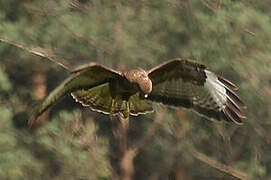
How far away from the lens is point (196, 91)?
5.97m

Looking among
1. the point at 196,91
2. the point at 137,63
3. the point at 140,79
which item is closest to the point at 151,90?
the point at 140,79

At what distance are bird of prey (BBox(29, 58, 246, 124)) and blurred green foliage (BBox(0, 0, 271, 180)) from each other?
11.7ft

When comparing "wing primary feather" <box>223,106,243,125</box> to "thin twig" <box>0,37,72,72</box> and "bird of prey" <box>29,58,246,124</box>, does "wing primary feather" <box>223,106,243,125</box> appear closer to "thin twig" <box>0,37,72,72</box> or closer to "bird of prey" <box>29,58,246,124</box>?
"bird of prey" <box>29,58,246,124</box>

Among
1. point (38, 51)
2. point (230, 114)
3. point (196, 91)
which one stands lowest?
point (230, 114)

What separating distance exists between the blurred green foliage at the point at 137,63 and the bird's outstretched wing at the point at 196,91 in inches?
139

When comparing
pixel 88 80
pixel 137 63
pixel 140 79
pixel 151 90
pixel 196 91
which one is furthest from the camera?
pixel 137 63

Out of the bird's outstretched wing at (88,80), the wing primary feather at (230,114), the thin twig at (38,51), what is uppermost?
the thin twig at (38,51)

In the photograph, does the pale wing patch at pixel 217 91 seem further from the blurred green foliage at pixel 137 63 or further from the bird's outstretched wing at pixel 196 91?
the blurred green foliage at pixel 137 63

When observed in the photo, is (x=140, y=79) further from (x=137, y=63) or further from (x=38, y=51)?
(x=38, y=51)

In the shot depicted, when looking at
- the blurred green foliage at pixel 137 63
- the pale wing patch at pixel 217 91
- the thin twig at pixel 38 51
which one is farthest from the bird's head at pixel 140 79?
the thin twig at pixel 38 51

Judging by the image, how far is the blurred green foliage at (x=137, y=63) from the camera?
31.5 feet

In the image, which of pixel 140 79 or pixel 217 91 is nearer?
pixel 140 79

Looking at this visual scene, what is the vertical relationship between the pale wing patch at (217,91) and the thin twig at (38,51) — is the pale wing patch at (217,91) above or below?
below

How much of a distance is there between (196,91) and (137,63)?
3.89m
